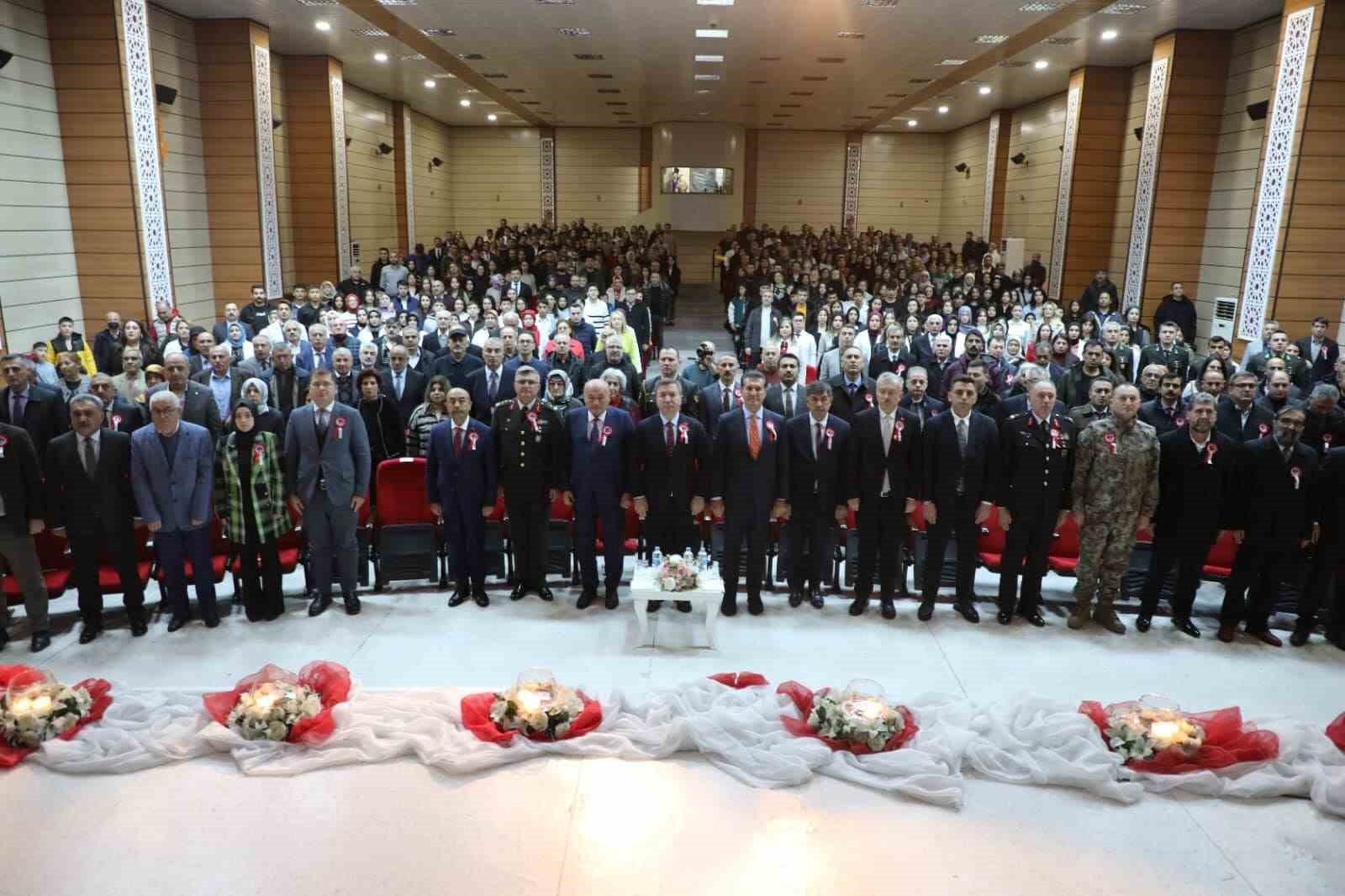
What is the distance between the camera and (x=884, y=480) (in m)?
5.59

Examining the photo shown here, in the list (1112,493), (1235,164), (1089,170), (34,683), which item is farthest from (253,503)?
(1089,170)

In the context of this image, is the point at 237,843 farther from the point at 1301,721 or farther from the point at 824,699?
the point at 1301,721

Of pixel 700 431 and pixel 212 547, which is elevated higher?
pixel 700 431

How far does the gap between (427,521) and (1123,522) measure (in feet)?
14.6

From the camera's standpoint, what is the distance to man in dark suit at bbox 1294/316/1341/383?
29.1ft

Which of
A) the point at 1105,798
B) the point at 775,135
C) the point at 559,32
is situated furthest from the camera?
the point at 775,135

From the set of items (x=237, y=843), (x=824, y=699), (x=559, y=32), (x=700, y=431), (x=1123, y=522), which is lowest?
(x=237, y=843)

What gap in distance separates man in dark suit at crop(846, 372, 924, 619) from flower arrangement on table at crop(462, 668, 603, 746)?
2.18m

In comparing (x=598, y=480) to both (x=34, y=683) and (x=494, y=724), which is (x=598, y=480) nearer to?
(x=494, y=724)

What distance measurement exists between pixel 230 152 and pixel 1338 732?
14377mm

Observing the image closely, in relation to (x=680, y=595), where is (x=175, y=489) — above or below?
above

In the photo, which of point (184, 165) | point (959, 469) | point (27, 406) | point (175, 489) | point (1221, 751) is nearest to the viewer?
point (1221, 751)

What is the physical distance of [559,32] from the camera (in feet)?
43.6

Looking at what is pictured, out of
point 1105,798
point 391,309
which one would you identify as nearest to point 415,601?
point 1105,798
